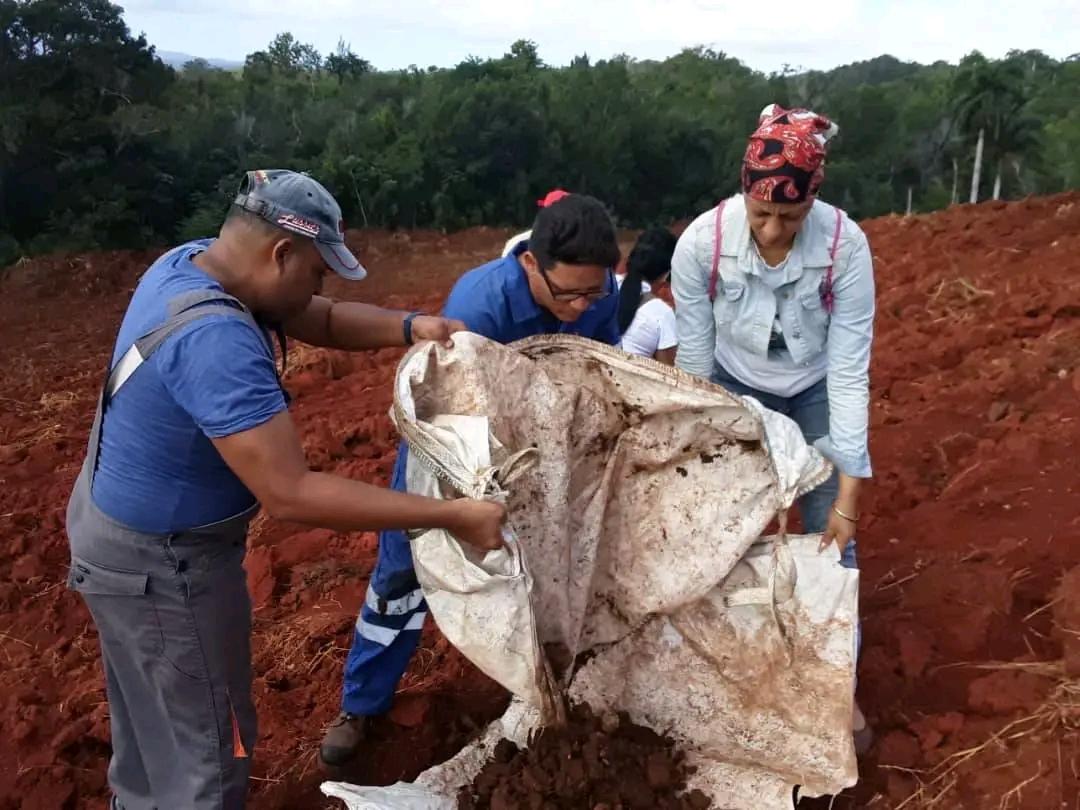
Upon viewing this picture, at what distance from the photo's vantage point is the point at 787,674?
2.25m

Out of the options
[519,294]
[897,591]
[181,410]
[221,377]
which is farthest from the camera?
[897,591]

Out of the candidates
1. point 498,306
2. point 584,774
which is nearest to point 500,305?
point 498,306

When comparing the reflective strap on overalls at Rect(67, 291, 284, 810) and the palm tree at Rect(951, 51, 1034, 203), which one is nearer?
the reflective strap on overalls at Rect(67, 291, 284, 810)

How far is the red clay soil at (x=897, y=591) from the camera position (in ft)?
8.14

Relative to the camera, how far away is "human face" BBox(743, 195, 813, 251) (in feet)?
7.09

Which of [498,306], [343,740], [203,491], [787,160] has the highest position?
[787,160]

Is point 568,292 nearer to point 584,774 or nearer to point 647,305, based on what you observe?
point 584,774

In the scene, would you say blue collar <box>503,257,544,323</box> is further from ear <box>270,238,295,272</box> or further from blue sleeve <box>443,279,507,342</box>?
ear <box>270,238,295,272</box>

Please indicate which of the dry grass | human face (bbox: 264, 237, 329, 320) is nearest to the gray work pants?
human face (bbox: 264, 237, 329, 320)

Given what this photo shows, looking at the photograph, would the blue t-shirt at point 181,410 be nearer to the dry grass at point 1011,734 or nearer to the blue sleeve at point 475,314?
the blue sleeve at point 475,314

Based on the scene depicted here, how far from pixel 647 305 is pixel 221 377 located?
2.50 metres

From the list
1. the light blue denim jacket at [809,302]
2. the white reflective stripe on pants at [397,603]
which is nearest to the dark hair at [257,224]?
the light blue denim jacket at [809,302]

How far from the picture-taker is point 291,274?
72.6 inches

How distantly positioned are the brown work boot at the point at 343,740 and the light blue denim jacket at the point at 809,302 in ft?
4.97
